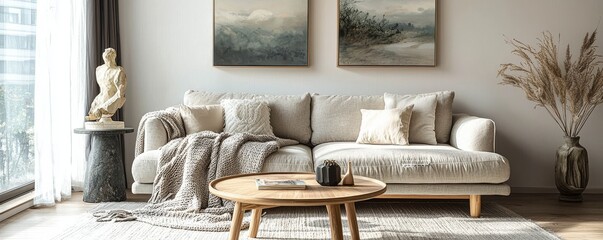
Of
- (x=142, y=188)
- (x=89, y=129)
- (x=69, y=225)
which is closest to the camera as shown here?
(x=69, y=225)

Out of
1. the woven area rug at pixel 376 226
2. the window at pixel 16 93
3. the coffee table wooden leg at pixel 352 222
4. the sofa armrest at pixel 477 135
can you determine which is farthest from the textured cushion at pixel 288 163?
the window at pixel 16 93

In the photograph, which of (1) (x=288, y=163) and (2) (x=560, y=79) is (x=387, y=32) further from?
(1) (x=288, y=163)

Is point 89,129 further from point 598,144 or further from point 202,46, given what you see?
point 598,144

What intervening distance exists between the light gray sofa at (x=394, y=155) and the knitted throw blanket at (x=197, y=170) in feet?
0.32

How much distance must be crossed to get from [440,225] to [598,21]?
8.33 feet

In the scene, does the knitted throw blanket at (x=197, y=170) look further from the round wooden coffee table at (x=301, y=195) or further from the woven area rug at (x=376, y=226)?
the round wooden coffee table at (x=301, y=195)

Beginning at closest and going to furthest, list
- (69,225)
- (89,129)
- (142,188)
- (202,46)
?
(69,225) < (142,188) < (89,129) < (202,46)

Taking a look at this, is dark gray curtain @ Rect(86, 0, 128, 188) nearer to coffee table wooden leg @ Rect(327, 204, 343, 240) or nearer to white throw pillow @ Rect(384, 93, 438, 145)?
white throw pillow @ Rect(384, 93, 438, 145)

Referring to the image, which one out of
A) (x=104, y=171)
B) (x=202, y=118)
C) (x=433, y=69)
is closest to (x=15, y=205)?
(x=104, y=171)

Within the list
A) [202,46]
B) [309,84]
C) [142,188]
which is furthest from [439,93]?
[142,188]

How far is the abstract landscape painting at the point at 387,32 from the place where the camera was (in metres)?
5.54

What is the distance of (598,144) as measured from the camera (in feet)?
18.2

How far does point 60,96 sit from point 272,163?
5.77 ft

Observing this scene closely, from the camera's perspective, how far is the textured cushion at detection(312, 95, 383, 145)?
5195 mm
